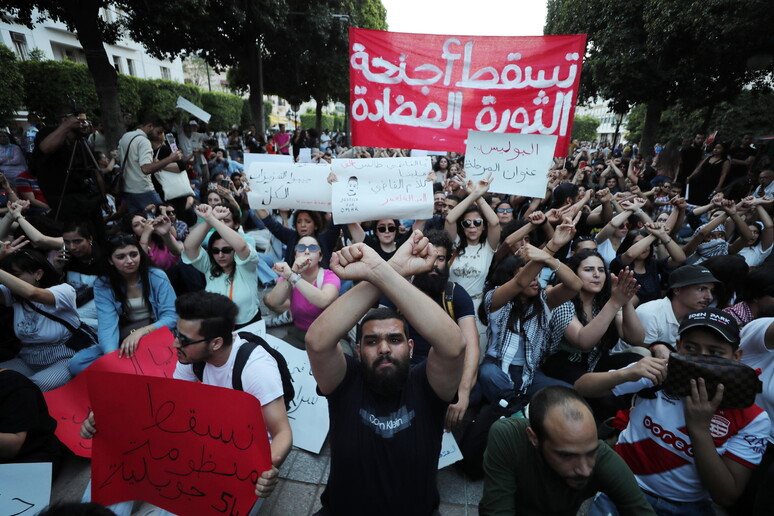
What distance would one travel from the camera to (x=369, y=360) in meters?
1.97

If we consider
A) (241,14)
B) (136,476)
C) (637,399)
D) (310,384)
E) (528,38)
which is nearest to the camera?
(136,476)

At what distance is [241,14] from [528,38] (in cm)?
889

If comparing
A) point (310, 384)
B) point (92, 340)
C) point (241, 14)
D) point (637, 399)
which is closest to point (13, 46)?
point (241, 14)

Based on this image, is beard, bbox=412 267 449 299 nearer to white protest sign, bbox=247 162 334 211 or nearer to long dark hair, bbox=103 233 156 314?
white protest sign, bbox=247 162 334 211

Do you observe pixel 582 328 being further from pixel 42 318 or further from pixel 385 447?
pixel 42 318

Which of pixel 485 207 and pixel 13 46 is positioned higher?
pixel 13 46

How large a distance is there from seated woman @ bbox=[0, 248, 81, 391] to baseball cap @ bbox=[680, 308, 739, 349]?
14.4 feet

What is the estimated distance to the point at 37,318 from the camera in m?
3.18

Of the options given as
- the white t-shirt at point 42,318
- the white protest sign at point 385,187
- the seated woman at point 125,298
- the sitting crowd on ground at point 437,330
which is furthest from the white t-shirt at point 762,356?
the white t-shirt at point 42,318

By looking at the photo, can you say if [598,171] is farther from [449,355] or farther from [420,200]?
[449,355]

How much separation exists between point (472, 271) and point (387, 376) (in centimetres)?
234

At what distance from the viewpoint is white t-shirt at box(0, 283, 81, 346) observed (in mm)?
3133

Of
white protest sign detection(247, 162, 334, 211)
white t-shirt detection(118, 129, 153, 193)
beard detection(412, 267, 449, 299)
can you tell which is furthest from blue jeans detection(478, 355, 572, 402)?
white t-shirt detection(118, 129, 153, 193)

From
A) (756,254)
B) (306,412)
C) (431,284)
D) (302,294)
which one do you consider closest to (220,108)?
(302,294)
